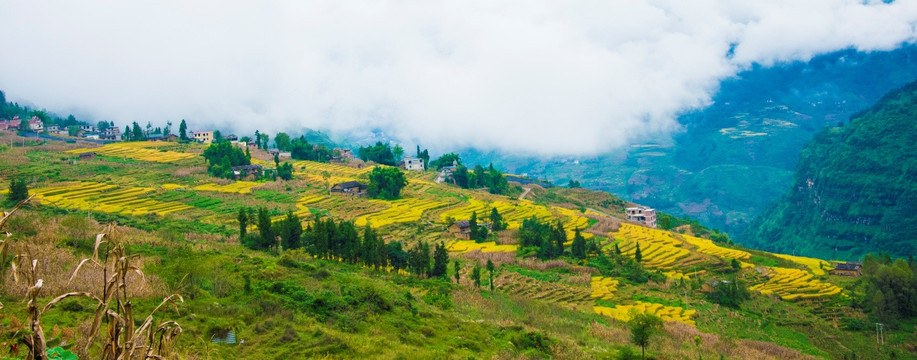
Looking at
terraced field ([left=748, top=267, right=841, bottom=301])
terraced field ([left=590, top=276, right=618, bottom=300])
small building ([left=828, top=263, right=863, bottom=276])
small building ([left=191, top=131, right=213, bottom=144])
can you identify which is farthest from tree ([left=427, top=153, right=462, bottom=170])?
small building ([left=828, top=263, right=863, bottom=276])

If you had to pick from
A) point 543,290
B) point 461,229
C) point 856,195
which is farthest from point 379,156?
point 856,195

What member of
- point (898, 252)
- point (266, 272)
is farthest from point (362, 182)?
point (898, 252)

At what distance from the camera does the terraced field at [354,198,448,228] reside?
156 feet

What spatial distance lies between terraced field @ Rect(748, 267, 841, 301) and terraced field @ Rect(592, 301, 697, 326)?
33.4 ft

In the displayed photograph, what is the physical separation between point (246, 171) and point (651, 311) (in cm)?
5055

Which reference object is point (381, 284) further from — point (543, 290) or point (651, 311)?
point (651, 311)

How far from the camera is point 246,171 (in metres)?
62.0

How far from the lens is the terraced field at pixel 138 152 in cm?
6694

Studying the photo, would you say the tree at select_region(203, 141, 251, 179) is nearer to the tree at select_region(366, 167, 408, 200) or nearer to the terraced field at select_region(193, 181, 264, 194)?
the terraced field at select_region(193, 181, 264, 194)

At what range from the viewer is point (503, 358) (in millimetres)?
15008

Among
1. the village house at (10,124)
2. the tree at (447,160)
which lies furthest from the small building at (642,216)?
the village house at (10,124)

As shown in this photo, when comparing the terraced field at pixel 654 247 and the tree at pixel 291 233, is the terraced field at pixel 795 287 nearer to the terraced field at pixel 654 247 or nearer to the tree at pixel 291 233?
the terraced field at pixel 654 247

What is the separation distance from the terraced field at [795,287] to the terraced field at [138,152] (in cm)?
6873

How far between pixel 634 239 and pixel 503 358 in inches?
1486
